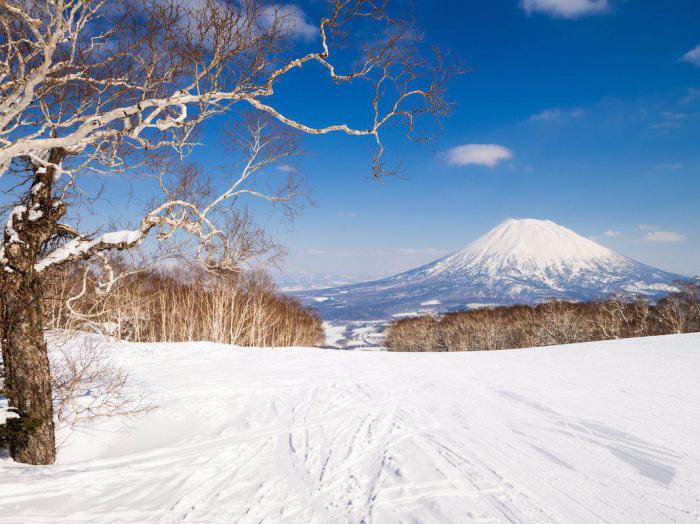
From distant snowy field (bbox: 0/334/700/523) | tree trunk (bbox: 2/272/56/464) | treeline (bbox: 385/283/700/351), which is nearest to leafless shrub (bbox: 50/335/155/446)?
distant snowy field (bbox: 0/334/700/523)

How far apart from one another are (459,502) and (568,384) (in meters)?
6.16

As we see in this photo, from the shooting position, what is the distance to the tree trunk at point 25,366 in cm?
425

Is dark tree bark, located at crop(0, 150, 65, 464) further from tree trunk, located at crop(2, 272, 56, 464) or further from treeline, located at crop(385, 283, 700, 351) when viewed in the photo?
treeline, located at crop(385, 283, 700, 351)

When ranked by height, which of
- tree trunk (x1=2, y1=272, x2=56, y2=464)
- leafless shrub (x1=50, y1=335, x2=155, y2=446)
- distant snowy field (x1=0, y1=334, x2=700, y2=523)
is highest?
tree trunk (x1=2, y1=272, x2=56, y2=464)

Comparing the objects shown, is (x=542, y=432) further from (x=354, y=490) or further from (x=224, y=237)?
(x=224, y=237)

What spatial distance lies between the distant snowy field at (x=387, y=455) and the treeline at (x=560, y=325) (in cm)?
3827

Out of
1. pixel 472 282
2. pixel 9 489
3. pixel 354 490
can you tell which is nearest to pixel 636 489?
pixel 354 490

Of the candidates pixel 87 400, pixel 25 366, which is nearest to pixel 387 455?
pixel 25 366

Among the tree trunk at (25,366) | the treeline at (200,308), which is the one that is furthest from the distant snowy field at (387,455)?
the treeline at (200,308)

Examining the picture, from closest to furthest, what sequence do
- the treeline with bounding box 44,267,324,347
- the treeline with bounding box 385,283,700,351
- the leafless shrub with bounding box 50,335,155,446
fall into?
1. the leafless shrub with bounding box 50,335,155,446
2. the treeline with bounding box 44,267,324,347
3. the treeline with bounding box 385,283,700,351

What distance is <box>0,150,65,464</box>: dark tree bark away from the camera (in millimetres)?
4246

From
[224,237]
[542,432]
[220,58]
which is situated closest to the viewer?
[220,58]

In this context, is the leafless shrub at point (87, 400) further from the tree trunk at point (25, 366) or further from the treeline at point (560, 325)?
the treeline at point (560, 325)

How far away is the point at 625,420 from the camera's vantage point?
547 cm
